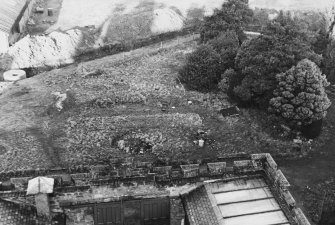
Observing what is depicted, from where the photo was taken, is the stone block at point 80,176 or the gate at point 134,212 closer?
the stone block at point 80,176

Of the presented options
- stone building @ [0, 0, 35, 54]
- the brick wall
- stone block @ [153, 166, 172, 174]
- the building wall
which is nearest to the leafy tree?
stone building @ [0, 0, 35, 54]

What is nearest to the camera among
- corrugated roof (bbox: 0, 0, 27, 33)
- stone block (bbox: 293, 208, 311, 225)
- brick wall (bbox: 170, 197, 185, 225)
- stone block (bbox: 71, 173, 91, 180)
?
stone block (bbox: 293, 208, 311, 225)

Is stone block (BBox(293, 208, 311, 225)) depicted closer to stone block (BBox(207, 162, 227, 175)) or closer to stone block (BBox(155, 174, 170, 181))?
stone block (BBox(207, 162, 227, 175))

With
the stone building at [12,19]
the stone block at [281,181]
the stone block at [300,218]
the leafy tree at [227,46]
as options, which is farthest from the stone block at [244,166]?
the stone building at [12,19]

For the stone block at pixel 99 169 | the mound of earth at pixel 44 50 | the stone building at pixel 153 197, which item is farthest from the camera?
the mound of earth at pixel 44 50

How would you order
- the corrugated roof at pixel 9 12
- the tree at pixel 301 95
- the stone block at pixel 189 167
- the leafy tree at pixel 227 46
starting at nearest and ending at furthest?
the stone block at pixel 189 167 → the tree at pixel 301 95 → the leafy tree at pixel 227 46 → the corrugated roof at pixel 9 12

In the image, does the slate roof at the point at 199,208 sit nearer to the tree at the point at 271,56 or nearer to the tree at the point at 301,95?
the tree at the point at 301,95
